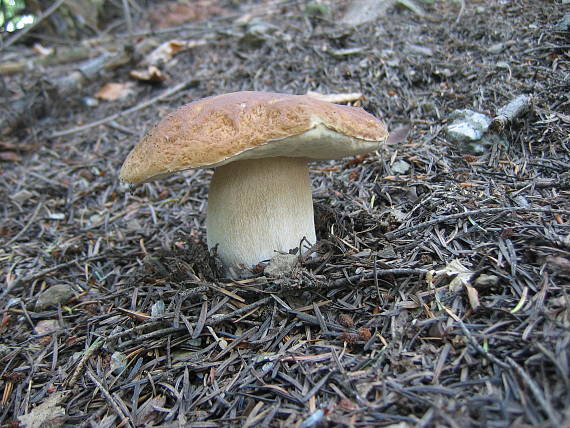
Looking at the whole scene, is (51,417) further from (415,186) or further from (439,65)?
(439,65)

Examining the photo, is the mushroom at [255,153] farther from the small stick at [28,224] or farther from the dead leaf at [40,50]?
the dead leaf at [40,50]

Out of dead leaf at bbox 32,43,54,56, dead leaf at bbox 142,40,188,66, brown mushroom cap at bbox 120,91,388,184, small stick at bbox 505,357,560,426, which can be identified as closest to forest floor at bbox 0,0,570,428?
small stick at bbox 505,357,560,426

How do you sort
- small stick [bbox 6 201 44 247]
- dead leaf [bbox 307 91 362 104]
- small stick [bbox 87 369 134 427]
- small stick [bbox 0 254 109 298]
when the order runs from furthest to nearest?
dead leaf [bbox 307 91 362 104]
small stick [bbox 6 201 44 247]
small stick [bbox 0 254 109 298]
small stick [bbox 87 369 134 427]

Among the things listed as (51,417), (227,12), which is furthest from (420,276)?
(227,12)

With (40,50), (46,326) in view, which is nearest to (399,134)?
(46,326)

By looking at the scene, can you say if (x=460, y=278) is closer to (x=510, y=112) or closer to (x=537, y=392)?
(x=537, y=392)

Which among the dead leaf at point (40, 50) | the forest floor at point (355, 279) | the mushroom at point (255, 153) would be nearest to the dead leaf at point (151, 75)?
the forest floor at point (355, 279)

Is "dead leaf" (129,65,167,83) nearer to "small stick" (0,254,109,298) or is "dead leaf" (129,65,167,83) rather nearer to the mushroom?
"small stick" (0,254,109,298)
